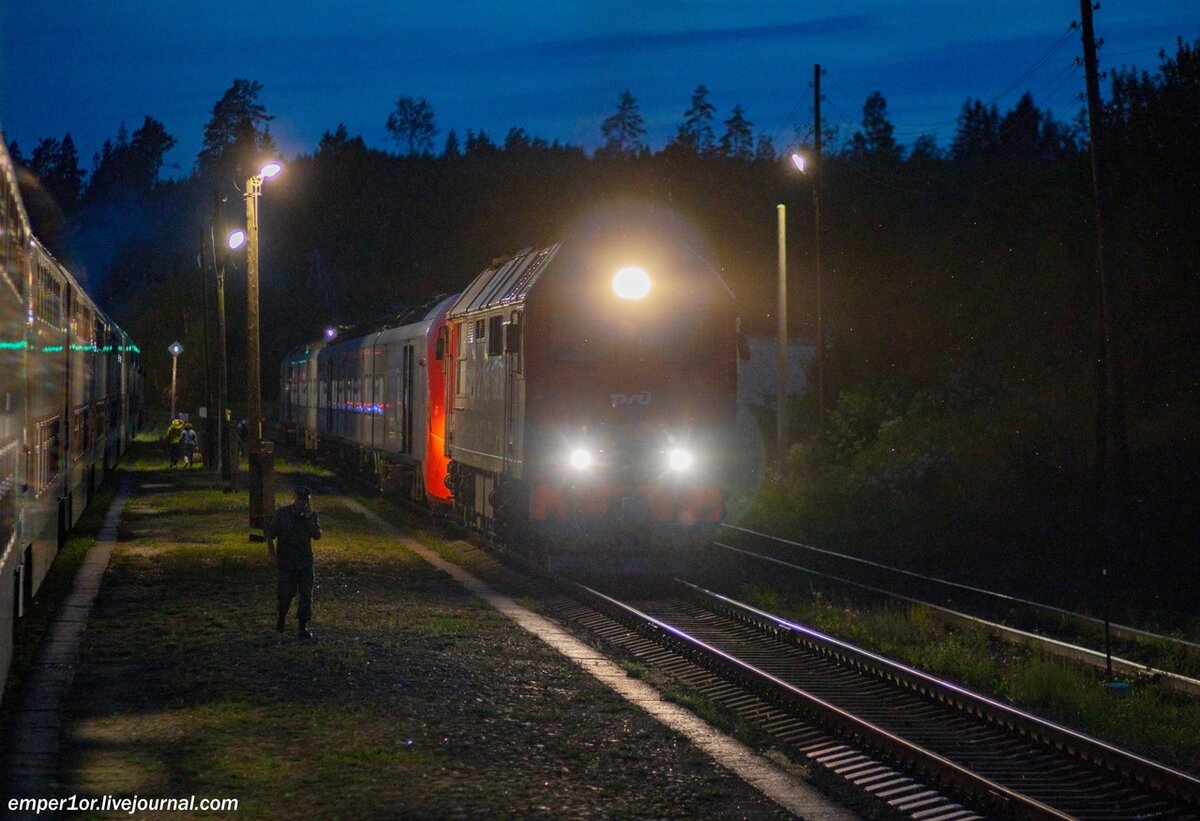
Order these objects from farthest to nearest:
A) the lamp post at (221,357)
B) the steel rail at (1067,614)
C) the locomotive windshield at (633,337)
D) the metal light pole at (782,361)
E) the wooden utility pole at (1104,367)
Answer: the lamp post at (221,357) < the metal light pole at (782,361) < the wooden utility pole at (1104,367) < the locomotive windshield at (633,337) < the steel rail at (1067,614)

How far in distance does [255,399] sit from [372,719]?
50.1 ft

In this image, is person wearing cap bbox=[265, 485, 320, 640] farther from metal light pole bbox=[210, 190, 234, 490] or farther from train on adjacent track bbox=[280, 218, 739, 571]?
metal light pole bbox=[210, 190, 234, 490]

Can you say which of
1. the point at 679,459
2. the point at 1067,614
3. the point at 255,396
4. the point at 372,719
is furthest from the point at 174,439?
the point at 372,719

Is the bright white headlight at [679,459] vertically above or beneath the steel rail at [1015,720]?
above

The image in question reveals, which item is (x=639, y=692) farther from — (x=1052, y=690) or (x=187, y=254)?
(x=187, y=254)

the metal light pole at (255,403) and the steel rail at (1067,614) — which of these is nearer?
the steel rail at (1067,614)

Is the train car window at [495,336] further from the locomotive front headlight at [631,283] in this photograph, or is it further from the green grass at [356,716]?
the green grass at [356,716]

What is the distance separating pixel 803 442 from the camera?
1268 inches

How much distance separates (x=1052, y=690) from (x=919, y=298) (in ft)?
92.5

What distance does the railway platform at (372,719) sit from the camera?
745 centimetres

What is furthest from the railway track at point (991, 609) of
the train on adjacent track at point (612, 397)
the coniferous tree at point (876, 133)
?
the coniferous tree at point (876, 133)

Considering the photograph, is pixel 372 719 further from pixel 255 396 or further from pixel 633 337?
pixel 255 396

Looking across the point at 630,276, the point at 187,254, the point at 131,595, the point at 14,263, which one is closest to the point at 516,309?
the point at 630,276

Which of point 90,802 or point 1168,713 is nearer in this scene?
point 90,802
